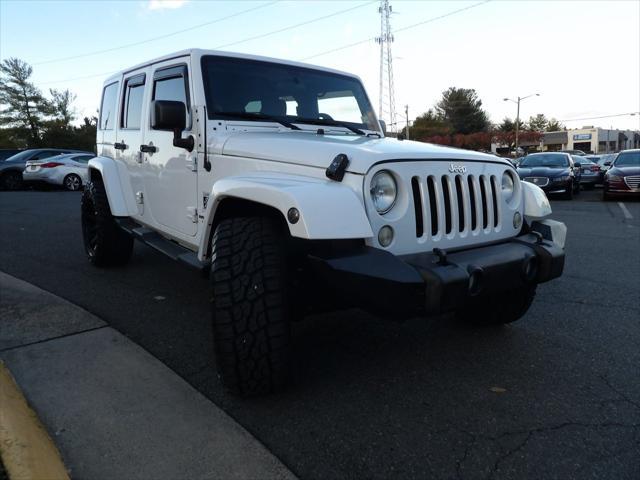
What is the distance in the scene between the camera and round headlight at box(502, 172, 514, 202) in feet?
10.5

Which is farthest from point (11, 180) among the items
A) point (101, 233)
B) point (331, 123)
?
point (331, 123)

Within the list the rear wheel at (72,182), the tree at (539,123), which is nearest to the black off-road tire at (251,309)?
the rear wheel at (72,182)

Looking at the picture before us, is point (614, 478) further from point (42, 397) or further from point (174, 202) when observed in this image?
point (174, 202)

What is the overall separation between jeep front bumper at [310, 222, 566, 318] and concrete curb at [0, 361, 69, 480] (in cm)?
135

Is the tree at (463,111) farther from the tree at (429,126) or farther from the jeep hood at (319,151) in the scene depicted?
the jeep hood at (319,151)

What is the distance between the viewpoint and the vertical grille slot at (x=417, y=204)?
2.62m

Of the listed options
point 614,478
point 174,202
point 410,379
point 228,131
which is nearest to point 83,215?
point 174,202

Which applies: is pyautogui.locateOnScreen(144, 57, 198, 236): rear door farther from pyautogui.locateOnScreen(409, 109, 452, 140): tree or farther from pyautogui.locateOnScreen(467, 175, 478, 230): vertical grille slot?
pyautogui.locateOnScreen(409, 109, 452, 140): tree

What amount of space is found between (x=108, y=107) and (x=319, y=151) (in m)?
3.73

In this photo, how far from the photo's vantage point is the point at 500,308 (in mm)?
3631

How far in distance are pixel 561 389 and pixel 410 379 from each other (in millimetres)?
829

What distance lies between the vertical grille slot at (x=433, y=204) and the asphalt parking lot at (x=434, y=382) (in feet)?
3.01

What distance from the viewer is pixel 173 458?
224cm

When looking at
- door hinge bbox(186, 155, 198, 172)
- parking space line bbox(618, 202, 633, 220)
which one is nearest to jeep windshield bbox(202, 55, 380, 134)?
door hinge bbox(186, 155, 198, 172)
